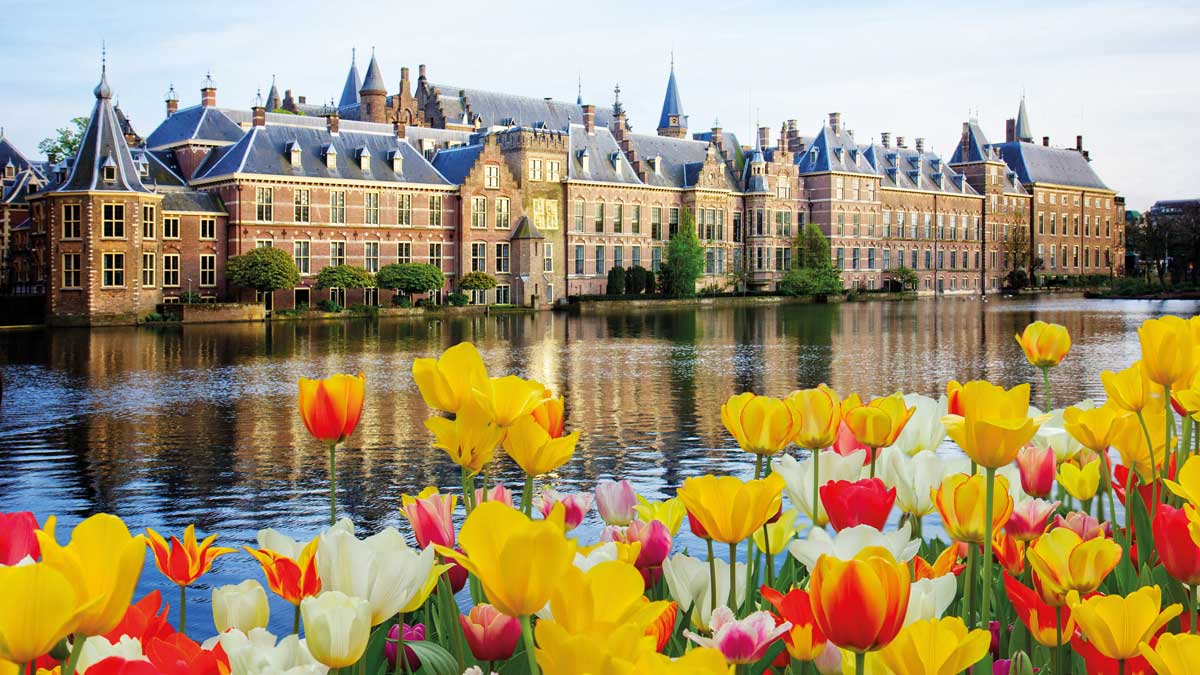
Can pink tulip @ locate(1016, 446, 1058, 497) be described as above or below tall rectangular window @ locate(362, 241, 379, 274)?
below

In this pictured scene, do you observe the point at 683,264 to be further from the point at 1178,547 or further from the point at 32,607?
the point at 32,607

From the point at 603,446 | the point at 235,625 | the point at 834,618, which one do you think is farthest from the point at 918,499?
the point at 603,446

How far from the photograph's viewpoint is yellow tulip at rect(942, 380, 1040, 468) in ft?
7.95

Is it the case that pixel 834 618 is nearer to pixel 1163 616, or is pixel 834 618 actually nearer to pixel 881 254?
pixel 1163 616

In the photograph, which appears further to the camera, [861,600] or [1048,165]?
[1048,165]

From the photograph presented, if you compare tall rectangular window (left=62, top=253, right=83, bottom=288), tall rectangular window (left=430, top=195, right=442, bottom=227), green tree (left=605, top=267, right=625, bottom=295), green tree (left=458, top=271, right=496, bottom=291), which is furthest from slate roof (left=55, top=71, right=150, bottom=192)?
green tree (left=605, top=267, right=625, bottom=295)

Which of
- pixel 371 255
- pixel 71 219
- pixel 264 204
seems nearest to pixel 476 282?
pixel 371 255

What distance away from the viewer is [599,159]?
63.6m

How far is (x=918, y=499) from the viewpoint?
3.15m

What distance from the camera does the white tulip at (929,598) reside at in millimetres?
2083

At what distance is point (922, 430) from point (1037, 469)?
13.9 inches

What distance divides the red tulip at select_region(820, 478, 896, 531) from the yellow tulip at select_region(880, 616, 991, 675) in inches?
36.4

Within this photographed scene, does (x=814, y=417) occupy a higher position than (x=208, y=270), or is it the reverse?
(x=208, y=270)

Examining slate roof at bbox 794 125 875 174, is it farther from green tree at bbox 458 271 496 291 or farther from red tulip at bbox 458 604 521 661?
red tulip at bbox 458 604 521 661
